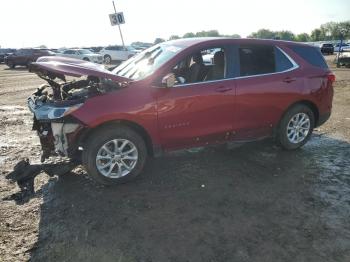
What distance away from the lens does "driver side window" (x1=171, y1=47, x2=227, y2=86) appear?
508cm

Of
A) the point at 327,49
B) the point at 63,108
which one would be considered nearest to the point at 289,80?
the point at 63,108

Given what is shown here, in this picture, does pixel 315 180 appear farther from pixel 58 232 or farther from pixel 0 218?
pixel 0 218

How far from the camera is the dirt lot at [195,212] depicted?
3.31m

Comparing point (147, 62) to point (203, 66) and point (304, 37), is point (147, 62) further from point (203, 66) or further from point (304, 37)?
point (304, 37)

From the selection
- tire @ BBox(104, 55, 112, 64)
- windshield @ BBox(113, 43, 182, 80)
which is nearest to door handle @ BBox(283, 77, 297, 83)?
windshield @ BBox(113, 43, 182, 80)

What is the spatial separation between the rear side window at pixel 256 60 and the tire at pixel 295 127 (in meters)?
0.85

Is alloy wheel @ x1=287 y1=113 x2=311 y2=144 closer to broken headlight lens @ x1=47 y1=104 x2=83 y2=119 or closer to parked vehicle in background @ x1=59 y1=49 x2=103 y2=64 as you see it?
broken headlight lens @ x1=47 y1=104 x2=83 y2=119

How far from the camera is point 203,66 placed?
5.33 m

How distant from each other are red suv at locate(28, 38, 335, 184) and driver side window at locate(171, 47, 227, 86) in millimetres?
15

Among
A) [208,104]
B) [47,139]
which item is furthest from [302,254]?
[47,139]

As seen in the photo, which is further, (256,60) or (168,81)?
(256,60)

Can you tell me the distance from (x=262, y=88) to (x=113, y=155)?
2490mm

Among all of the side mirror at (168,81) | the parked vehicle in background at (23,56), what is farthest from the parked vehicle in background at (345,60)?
the parked vehicle in background at (23,56)

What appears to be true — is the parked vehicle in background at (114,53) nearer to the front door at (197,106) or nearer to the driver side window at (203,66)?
the driver side window at (203,66)
